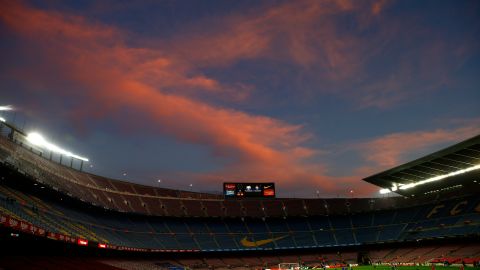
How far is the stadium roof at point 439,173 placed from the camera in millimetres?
49500

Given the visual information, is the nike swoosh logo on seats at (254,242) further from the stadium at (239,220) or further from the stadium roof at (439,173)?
the stadium roof at (439,173)

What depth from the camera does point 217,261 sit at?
69.5 metres

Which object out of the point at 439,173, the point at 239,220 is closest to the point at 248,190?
the point at 239,220

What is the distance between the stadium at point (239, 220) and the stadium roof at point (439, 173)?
0.54 feet

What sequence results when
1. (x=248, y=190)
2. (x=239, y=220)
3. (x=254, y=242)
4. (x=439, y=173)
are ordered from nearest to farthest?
(x=439, y=173), (x=254, y=242), (x=248, y=190), (x=239, y=220)

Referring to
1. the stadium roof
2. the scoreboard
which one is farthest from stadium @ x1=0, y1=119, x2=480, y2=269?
the scoreboard

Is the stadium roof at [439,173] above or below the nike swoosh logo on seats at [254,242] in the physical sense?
above

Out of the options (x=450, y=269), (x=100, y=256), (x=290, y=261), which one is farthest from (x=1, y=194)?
(x=290, y=261)

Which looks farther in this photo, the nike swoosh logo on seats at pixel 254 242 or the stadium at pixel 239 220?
the nike swoosh logo on seats at pixel 254 242

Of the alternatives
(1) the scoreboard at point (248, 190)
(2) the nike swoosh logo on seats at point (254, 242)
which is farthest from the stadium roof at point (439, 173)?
(2) the nike swoosh logo on seats at point (254, 242)

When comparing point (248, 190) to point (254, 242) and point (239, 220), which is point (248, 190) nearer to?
point (239, 220)

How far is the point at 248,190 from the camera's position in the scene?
270 feet

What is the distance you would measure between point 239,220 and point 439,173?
1767 inches

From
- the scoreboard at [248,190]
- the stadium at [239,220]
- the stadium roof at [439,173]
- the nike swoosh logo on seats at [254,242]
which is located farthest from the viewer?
the scoreboard at [248,190]
